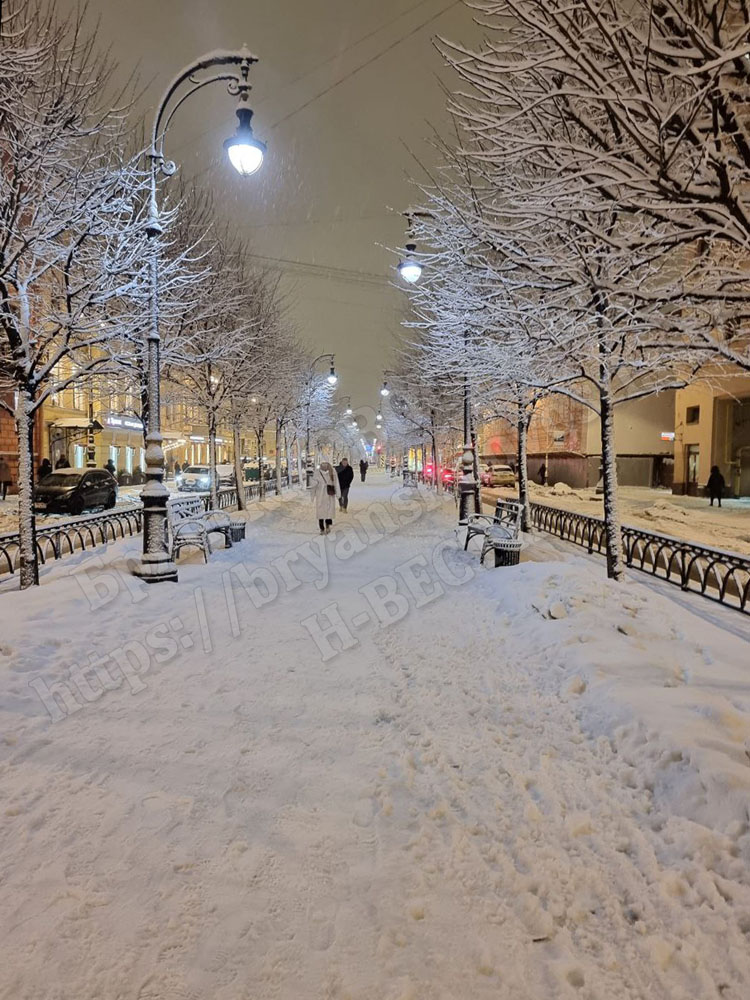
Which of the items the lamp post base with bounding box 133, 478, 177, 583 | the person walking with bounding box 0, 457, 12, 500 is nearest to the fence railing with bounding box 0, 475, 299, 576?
the lamp post base with bounding box 133, 478, 177, 583

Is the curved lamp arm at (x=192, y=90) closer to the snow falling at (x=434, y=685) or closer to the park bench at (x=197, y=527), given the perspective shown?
the snow falling at (x=434, y=685)

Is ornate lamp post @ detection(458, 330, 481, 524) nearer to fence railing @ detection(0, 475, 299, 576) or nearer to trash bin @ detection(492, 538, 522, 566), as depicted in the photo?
trash bin @ detection(492, 538, 522, 566)

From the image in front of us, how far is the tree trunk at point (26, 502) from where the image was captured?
8.15m

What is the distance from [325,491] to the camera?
13453mm

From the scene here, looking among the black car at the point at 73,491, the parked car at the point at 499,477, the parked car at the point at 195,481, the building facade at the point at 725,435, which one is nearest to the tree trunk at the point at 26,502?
the black car at the point at 73,491

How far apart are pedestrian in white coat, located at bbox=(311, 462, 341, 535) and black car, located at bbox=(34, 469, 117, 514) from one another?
952 centimetres

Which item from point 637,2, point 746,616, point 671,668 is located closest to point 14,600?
point 671,668

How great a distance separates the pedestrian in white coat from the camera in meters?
13.1

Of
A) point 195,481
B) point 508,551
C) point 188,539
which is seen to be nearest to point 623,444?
point 195,481

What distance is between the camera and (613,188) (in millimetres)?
4117

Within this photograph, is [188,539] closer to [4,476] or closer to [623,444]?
[4,476]

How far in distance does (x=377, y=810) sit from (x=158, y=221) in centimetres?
853

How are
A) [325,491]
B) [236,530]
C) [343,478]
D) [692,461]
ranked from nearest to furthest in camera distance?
[236,530] → [325,491] → [343,478] → [692,461]

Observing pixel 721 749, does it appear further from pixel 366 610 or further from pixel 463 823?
pixel 366 610
